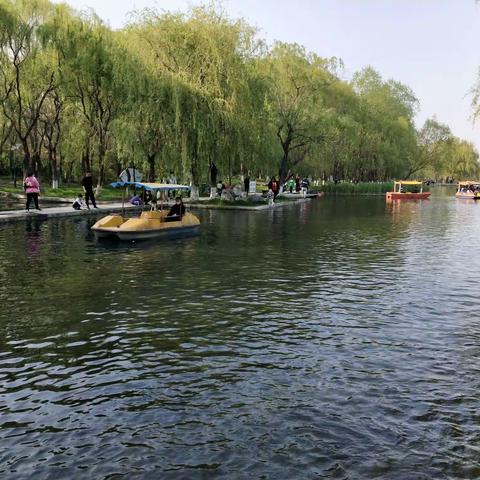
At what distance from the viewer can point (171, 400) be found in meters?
6.25

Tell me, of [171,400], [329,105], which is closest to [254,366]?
[171,400]

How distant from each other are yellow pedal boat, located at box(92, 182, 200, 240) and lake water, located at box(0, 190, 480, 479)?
427 cm

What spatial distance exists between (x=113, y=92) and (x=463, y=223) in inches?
953

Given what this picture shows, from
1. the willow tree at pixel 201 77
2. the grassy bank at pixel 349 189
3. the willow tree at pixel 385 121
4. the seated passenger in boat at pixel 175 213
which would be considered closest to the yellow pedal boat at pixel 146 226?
the seated passenger in boat at pixel 175 213

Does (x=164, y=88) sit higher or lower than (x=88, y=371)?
higher

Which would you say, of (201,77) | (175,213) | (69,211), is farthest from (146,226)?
(201,77)

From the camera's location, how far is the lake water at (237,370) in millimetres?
5062

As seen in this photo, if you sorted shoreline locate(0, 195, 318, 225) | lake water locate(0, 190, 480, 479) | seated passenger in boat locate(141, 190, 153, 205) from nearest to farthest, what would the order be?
1. lake water locate(0, 190, 480, 479)
2. shoreline locate(0, 195, 318, 225)
3. seated passenger in boat locate(141, 190, 153, 205)

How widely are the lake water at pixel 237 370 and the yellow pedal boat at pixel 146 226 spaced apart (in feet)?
14.0

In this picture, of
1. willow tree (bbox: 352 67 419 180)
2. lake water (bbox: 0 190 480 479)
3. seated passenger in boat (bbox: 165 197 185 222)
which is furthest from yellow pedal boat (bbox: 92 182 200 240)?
willow tree (bbox: 352 67 419 180)

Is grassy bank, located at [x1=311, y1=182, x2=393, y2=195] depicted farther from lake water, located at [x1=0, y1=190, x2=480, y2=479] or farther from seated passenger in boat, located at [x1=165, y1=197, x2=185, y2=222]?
lake water, located at [x1=0, y1=190, x2=480, y2=479]

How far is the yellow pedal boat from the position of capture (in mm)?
19312

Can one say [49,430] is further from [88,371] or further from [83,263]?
[83,263]

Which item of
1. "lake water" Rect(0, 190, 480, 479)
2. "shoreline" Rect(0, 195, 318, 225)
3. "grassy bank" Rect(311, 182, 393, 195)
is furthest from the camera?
"grassy bank" Rect(311, 182, 393, 195)
